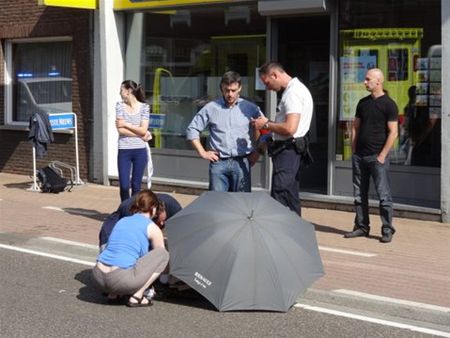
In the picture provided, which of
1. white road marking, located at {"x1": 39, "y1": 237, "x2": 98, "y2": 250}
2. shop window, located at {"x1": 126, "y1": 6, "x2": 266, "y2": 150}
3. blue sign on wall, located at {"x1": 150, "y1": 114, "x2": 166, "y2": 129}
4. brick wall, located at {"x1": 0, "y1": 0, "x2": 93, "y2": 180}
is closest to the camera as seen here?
white road marking, located at {"x1": 39, "y1": 237, "x2": 98, "y2": 250}

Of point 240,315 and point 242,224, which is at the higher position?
point 242,224

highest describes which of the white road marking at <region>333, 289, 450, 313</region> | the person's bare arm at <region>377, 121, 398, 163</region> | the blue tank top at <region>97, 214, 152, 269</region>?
the person's bare arm at <region>377, 121, 398, 163</region>

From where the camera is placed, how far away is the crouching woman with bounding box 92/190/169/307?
248 inches

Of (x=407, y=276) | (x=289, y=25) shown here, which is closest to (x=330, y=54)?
(x=289, y=25)

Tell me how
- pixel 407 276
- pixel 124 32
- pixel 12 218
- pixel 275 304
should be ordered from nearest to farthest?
1. pixel 275 304
2. pixel 407 276
3. pixel 12 218
4. pixel 124 32

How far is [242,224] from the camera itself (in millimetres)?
6223

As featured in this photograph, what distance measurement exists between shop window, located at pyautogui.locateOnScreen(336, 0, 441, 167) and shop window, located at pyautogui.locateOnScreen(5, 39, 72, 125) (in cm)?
592

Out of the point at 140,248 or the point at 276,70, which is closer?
the point at 140,248

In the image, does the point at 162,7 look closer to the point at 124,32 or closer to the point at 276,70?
the point at 124,32

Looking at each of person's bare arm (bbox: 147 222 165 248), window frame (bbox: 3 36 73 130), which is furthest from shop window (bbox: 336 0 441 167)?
window frame (bbox: 3 36 73 130)

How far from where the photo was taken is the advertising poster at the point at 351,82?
11469mm

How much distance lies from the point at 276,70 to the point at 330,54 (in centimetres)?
417

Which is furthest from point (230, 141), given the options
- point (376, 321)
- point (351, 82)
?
point (351, 82)

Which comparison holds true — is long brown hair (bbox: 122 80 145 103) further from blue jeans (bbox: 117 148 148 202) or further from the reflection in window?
the reflection in window
